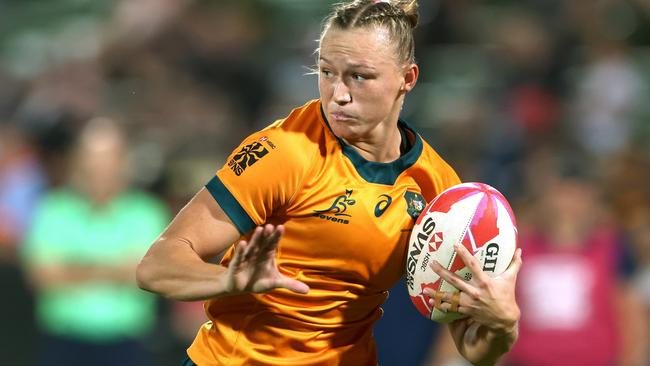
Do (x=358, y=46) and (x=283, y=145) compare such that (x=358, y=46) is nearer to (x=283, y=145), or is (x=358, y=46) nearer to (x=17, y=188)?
(x=283, y=145)

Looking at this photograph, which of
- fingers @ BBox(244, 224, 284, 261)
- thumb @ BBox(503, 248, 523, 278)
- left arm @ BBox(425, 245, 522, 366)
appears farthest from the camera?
thumb @ BBox(503, 248, 523, 278)

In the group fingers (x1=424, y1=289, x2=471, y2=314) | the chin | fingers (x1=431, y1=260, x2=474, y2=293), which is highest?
the chin

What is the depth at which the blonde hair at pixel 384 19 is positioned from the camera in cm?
411

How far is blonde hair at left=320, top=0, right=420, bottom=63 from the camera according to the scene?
411cm

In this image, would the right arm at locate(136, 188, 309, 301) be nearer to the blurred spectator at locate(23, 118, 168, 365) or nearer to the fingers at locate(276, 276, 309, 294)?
the fingers at locate(276, 276, 309, 294)

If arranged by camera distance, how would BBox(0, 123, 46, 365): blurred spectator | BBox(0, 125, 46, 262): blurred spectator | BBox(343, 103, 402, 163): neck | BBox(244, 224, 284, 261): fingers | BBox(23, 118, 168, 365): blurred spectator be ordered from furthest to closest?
BBox(0, 125, 46, 262): blurred spectator < BBox(0, 123, 46, 365): blurred spectator < BBox(23, 118, 168, 365): blurred spectator < BBox(343, 103, 402, 163): neck < BBox(244, 224, 284, 261): fingers

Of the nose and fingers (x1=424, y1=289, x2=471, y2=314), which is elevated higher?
the nose

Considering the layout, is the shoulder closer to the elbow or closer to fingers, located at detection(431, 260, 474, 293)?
the elbow

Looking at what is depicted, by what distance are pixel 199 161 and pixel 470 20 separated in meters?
2.79

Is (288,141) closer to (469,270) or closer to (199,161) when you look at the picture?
(469,270)

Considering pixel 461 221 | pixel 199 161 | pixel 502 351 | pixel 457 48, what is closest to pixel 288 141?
pixel 461 221

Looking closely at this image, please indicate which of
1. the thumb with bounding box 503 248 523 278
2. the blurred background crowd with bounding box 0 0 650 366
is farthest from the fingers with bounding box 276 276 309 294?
the blurred background crowd with bounding box 0 0 650 366

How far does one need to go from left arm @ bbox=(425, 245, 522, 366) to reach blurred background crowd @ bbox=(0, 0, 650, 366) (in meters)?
3.08

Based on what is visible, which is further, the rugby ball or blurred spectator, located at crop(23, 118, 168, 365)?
blurred spectator, located at crop(23, 118, 168, 365)
